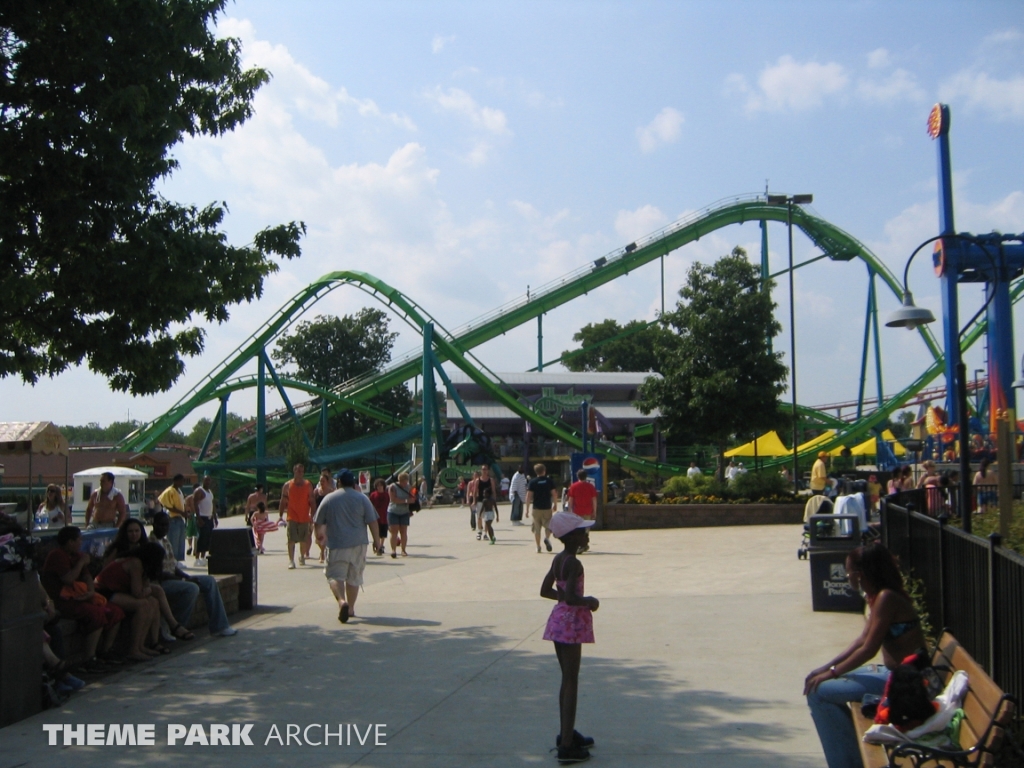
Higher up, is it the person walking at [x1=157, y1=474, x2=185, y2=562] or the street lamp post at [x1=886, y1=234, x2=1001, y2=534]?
the street lamp post at [x1=886, y1=234, x2=1001, y2=534]

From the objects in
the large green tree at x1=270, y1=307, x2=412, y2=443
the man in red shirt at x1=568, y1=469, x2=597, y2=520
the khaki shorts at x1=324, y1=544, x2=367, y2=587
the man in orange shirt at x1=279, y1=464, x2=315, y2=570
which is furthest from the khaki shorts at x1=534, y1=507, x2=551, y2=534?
the large green tree at x1=270, y1=307, x2=412, y2=443

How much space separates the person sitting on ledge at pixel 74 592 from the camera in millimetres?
8070

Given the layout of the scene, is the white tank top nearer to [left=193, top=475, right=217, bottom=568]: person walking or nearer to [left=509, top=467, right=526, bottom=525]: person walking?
[left=193, top=475, right=217, bottom=568]: person walking

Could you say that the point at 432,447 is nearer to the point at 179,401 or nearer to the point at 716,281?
the point at 179,401

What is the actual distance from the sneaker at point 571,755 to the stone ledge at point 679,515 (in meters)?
18.1

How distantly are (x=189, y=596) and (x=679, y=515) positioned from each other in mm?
15794

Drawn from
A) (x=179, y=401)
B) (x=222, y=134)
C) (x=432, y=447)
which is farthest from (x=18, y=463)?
(x=222, y=134)

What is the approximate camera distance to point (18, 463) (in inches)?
1937

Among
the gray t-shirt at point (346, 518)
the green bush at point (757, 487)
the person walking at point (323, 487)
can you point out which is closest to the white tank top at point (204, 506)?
the person walking at point (323, 487)

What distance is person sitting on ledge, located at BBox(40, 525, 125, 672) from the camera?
8.07 m

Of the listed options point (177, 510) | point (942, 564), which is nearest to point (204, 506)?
point (177, 510)

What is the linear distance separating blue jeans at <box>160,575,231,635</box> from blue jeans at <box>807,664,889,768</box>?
21.3ft

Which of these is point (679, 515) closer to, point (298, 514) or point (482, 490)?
point (482, 490)

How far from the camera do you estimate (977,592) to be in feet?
19.3
